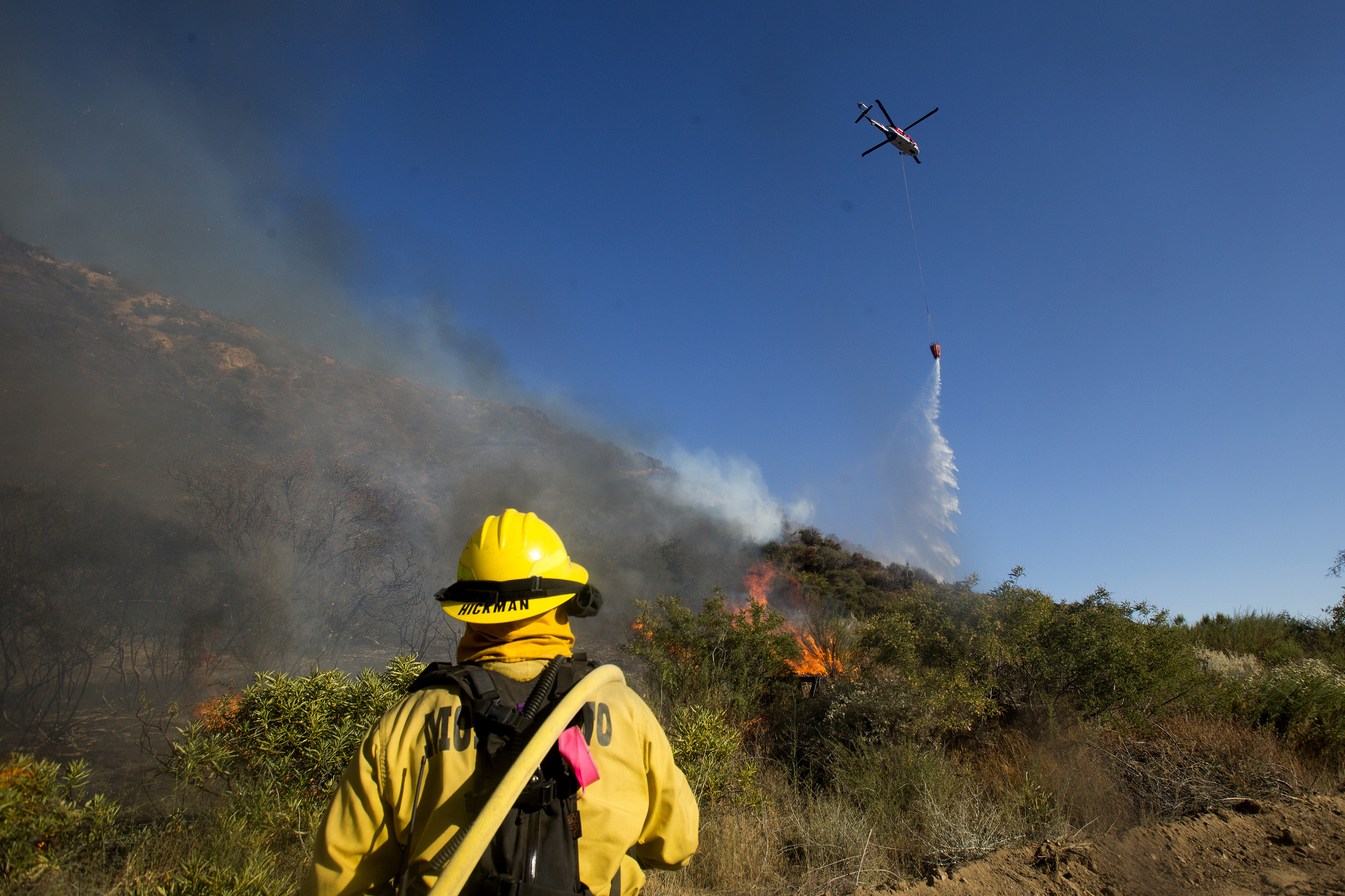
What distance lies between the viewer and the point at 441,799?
5.29 ft

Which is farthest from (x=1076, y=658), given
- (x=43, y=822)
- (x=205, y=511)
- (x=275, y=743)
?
(x=205, y=511)

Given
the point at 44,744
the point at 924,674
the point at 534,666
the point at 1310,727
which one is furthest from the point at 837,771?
the point at 44,744

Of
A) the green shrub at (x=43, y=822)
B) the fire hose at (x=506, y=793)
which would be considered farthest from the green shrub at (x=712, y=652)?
the fire hose at (x=506, y=793)

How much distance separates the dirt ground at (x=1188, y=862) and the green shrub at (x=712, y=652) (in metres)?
6.13

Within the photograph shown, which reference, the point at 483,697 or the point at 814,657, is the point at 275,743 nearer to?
the point at 483,697

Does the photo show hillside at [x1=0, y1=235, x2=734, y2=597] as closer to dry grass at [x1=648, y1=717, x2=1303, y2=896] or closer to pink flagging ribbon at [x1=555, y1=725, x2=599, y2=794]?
dry grass at [x1=648, y1=717, x2=1303, y2=896]

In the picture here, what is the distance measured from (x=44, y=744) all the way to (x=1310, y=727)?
22.3 m

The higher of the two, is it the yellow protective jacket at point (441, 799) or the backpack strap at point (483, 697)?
the backpack strap at point (483, 697)

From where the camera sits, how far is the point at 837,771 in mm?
7348

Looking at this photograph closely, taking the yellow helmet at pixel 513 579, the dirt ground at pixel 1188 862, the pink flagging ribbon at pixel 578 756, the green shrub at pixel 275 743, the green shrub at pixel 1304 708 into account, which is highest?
the yellow helmet at pixel 513 579

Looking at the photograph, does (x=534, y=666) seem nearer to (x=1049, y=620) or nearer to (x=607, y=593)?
(x=1049, y=620)

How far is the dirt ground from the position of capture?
4.81 metres

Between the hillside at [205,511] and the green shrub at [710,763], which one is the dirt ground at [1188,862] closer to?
the green shrub at [710,763]

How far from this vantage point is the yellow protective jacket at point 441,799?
1.62 meters
